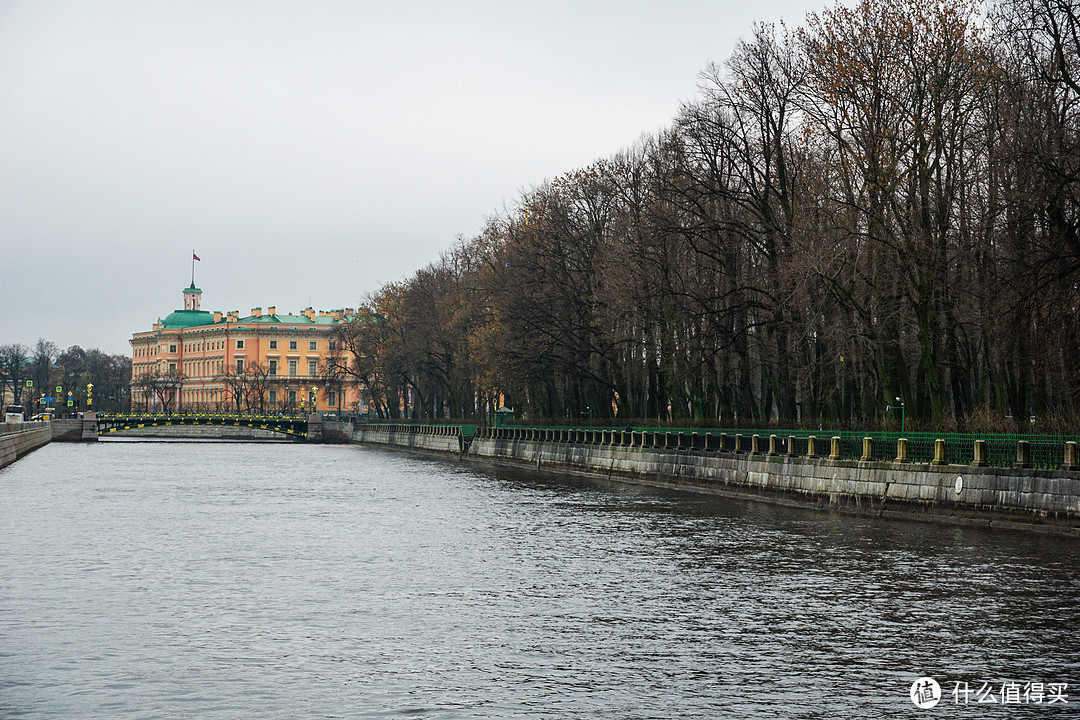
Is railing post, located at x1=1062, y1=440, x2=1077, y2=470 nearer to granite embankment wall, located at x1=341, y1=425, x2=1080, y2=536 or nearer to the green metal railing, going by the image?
granite embankment wall, located at x1=341, y1=425, x2=1080, y2=536

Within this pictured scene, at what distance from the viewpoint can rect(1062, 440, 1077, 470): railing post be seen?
29812 millimetres

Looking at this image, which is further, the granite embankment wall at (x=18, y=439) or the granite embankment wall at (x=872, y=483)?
the granite embankment wall at (x=18, y=439)

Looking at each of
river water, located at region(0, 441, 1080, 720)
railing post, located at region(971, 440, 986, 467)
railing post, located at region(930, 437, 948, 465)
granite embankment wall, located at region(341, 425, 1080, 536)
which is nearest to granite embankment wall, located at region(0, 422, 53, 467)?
granite embankment wall, located at region(341, 425, 1080, 536)

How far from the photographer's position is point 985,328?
37.5 meters

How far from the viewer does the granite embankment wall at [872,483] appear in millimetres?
30516

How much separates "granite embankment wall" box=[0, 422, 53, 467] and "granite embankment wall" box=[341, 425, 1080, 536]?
2875 centimetres

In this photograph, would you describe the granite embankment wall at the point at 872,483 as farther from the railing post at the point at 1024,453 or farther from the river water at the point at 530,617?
the river water at the point at 530,617

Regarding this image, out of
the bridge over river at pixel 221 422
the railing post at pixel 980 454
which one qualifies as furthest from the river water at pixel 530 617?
the bridge over river at pixel 221 422

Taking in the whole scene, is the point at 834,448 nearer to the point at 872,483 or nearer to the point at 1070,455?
the point at 872,483

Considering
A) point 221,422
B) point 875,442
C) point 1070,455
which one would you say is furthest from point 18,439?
point 1070,455

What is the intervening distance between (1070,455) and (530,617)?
51.1ft

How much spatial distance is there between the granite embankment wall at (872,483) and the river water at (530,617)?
3.50 feet

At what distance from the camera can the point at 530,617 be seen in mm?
19922

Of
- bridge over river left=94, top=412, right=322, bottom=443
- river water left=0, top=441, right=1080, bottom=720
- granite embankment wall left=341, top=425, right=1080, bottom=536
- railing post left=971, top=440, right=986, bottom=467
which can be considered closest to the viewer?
river water left=0, top=441, right=1080, bottom=720
